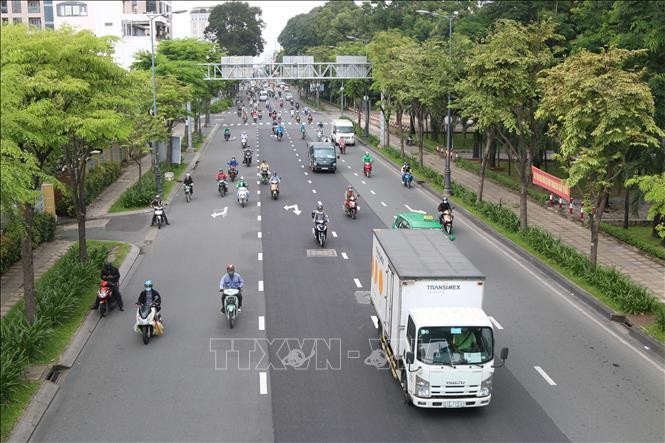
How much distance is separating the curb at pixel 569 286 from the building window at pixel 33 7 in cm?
9212

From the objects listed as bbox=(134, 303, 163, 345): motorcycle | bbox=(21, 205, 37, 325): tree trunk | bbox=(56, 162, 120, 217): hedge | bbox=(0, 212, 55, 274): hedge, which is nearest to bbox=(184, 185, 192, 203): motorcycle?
bbox=(56, 162, 120, 217): hedge

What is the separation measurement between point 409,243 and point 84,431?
8195 millimetres

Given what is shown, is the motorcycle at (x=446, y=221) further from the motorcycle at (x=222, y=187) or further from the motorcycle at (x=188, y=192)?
the motorcycle at (x=188, y=192)

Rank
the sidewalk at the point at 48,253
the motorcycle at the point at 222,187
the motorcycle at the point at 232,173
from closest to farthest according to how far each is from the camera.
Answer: the sidewalk at the point at 48,253, the motorcycle at the point at 222,187, the motorcycle at the point at 232,173

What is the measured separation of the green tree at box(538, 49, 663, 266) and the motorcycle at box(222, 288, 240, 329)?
11099mm

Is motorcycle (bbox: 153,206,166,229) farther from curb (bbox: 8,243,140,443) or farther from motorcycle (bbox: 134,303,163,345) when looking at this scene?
motorcycle (bbox: 134,303,163,345)

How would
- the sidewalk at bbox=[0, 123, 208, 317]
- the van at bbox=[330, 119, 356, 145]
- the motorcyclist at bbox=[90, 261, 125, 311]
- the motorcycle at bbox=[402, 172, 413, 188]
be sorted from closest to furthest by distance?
the motorcyclist at bbox=[90, 261, 125, 311], the sidewalk at bbox=[0, 123, 208, 317], the motorcycle at bbox=[402, 172, 413, 188], the van at bbox=[330, 119, 356, 145]

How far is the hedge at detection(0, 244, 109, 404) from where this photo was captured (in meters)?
14.5

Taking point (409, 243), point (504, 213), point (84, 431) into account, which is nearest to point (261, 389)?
point (84, 431)

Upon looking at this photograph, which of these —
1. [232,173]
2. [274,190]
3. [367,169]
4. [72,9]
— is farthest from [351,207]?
[72,9]

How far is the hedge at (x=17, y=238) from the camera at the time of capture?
24178 millimetres

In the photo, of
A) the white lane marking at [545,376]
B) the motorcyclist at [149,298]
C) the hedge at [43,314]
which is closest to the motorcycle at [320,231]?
the hedge at [43,314]

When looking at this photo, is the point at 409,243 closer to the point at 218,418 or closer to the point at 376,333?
the point at 376,333

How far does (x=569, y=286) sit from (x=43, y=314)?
50.7 feet
